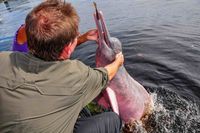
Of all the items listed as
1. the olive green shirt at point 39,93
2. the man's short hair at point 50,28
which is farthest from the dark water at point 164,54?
the man's short hair at point 50,28

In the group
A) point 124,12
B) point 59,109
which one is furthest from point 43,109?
point 124,12

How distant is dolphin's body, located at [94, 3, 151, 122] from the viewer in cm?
402

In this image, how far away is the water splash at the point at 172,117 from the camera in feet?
15.6

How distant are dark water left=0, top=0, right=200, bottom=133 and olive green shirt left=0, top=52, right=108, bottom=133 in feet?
6.88

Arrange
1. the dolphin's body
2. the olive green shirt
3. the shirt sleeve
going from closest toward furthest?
the olive green shirt → the shirt sleeve → the dolphin's body

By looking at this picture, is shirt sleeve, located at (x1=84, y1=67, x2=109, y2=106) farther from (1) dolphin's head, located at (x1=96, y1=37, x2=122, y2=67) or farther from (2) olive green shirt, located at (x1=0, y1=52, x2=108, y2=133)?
(1) dolphin's head, located at (x1=96, y1=37, x2=122, y2=67)

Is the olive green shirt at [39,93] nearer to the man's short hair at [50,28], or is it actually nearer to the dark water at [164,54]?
the man's short hair at [50,28]

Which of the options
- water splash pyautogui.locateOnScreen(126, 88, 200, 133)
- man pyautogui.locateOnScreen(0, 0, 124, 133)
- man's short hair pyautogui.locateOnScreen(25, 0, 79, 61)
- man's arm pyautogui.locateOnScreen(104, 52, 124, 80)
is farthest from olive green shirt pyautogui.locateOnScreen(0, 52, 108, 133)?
water splash pyautogui.locateOnScreen(126, 88, 200, 133)

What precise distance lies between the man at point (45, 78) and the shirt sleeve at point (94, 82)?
18mm

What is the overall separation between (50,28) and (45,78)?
0.47 m

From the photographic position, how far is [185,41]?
8586mm

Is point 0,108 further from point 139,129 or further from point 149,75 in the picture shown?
point 149,75

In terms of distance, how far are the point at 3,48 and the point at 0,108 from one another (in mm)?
7009

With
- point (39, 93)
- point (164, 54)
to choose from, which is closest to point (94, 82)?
point (39, 93)
